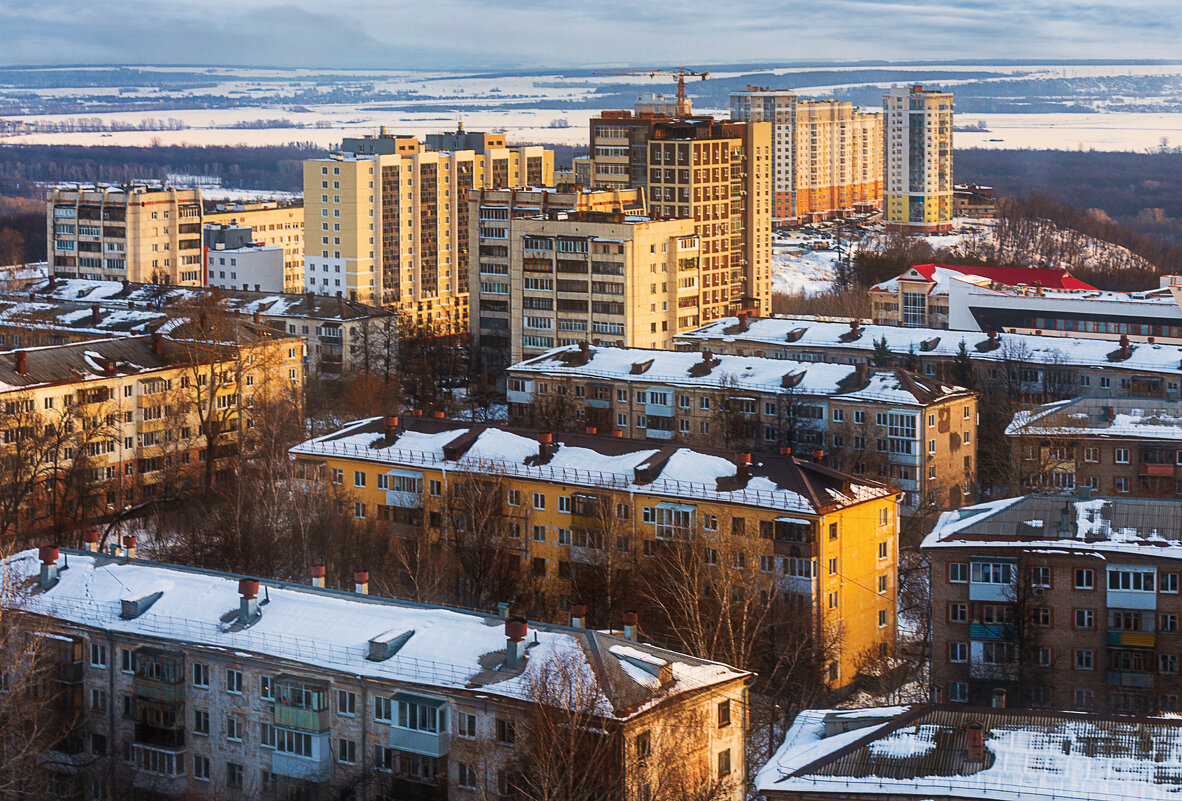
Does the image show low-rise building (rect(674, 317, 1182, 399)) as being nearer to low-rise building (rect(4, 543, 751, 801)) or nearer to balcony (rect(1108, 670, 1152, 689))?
balcony (rect(1108, 670, 1152, 689))

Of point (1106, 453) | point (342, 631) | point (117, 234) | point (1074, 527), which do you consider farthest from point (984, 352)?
point (117, 234)

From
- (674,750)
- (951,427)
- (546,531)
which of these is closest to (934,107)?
(951,427)

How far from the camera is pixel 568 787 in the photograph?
1708cm

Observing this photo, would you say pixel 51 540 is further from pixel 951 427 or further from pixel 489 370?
pixel 489 370

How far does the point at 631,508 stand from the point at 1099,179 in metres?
136

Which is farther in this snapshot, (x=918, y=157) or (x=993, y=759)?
(x=918, y=157)

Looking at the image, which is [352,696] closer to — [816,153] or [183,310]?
[183,310]

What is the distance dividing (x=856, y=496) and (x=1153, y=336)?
25713 millimetres

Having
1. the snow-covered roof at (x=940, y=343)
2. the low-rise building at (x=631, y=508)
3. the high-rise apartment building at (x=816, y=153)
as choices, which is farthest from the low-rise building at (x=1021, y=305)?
the high-rise apartment building at (x=816, y=153)

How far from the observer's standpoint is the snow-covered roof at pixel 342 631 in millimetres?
18734

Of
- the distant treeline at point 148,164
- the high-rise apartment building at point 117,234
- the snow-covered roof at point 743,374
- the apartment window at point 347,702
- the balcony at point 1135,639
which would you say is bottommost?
the balcony at point 1135,639

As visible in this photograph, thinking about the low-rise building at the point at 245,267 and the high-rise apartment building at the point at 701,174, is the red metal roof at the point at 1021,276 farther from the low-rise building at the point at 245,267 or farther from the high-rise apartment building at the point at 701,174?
the low-rise building at the point at 245,267

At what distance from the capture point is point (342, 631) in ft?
66.3

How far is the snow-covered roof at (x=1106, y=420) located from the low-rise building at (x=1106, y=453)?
0.02 meters
